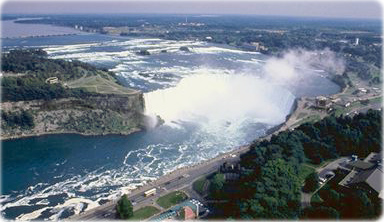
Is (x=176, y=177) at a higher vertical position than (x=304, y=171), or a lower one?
lower

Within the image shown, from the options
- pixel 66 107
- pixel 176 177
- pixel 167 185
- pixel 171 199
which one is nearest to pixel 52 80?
pixel 66 107

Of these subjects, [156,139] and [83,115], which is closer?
[156,139]

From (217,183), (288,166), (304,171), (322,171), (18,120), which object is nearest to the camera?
(217,183)

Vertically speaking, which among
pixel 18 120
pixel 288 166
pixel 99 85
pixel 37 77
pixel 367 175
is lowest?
pixel 18 120

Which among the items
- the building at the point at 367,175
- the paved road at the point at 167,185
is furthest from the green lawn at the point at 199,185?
the building at the point at 367,175

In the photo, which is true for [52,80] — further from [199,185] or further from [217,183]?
[217,183]

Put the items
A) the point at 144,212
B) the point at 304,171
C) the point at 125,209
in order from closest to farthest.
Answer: the point at 125,209
the point at 144,212
the point at 304,171

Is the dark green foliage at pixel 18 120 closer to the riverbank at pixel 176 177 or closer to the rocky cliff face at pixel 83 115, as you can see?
the rocky cliff face at pixel 83 115

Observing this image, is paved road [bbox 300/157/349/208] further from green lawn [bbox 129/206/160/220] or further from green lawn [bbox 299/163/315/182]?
green lawn [bbox 129/206/160/220]
